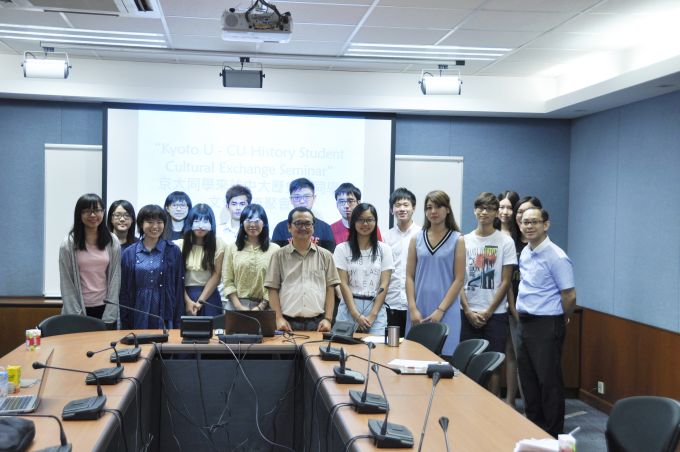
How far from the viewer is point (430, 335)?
15.6 feet

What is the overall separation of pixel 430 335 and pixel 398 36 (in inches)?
97.8

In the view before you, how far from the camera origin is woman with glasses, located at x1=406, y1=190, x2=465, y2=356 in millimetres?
5250

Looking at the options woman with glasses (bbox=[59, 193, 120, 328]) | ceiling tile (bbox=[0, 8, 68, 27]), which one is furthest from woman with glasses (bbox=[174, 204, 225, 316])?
ceiling tile (bbox=[0, 8, 68, 27])

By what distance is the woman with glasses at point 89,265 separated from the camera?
5.22m

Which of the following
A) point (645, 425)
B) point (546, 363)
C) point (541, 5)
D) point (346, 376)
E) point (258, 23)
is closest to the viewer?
point (645, 425)

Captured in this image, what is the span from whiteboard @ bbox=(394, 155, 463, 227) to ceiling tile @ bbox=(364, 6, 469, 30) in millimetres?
2164

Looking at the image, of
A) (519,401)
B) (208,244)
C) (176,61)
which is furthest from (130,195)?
(519,401)

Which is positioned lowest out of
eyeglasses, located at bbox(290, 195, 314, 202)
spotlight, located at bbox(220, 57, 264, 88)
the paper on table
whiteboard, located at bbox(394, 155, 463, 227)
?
the paper on table

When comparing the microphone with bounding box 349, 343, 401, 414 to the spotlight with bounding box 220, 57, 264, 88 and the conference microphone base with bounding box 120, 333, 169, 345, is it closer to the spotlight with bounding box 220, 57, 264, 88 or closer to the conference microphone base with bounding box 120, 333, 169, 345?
the conference microphone base with bounding box 120, 333, 169, 345

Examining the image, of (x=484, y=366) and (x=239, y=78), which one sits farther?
(x=239, y=78)

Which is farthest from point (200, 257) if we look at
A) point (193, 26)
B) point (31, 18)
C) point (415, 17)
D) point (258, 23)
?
point (415, 17)

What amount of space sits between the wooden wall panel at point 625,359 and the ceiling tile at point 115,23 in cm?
448

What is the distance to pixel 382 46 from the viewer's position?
21.0ft

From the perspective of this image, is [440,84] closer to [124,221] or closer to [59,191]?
[124,221]
